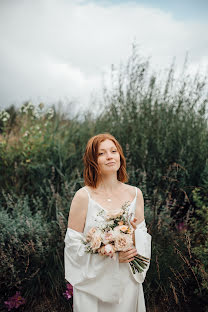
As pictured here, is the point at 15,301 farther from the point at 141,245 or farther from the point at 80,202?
the point at 141,245

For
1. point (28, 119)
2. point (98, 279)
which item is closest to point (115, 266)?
point (98, 279)

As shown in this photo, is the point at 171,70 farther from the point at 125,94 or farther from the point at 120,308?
the point at 120,308

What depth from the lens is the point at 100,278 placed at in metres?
1.73

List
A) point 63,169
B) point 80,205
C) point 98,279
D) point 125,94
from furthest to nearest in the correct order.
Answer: point 125,94 → point 63,169 → point 80,205 → point 98,279

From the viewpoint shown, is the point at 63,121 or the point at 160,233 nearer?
the point at 160,233

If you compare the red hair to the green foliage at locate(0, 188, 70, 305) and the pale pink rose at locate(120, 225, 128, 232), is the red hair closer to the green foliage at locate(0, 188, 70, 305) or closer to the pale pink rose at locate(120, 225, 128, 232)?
the pale pink rose at locate(120, 225, 128, 232)

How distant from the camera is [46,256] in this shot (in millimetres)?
2641

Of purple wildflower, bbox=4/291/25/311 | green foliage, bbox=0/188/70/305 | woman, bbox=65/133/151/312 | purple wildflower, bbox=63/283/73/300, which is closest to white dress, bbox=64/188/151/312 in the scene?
woman, bbox=65/133/151/312

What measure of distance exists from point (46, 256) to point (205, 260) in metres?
1.55

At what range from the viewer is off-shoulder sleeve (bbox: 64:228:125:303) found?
171cm

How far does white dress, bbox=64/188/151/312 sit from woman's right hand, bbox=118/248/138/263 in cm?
4

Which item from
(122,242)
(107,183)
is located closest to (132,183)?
(107,183)

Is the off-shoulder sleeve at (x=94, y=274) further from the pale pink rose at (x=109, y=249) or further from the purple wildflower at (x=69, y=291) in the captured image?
the purple wildflower at (x=69, y=291)

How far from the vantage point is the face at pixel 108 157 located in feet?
6.37
